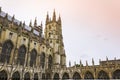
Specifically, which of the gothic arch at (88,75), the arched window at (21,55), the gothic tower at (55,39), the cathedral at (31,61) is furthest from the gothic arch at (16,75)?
the gothic arch at (88,75)

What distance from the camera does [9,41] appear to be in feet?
119

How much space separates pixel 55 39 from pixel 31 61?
18142mm

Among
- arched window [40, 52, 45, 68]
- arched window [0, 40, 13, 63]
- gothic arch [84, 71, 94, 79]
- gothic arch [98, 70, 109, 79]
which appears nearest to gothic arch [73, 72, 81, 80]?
gothic arch [84, 71, 94, 79]

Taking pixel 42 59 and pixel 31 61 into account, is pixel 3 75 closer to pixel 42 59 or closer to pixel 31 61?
pixel 31 61

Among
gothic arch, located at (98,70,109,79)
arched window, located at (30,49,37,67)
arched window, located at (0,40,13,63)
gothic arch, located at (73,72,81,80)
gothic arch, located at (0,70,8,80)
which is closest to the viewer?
gothic arch, located at (0,70,8,80)

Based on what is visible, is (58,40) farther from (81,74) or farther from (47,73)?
(81,74)

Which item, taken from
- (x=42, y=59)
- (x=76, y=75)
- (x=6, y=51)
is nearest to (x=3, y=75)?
(x=6, y=51)

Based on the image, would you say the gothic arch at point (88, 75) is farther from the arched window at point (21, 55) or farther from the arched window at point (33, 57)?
the arched window at point (21, 55)

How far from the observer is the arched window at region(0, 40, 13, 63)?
3416cm

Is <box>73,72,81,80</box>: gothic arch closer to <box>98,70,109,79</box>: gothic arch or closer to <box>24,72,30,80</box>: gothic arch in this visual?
<box>98,70,109,79</box>: gothic arch

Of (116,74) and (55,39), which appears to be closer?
(116,74)

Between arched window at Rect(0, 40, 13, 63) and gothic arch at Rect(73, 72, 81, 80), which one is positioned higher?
arched window at Rect(0, 40, 13, 63)

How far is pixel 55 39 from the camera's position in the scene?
57469mm

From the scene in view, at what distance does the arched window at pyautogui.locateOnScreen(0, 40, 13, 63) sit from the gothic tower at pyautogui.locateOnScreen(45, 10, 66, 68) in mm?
18099
